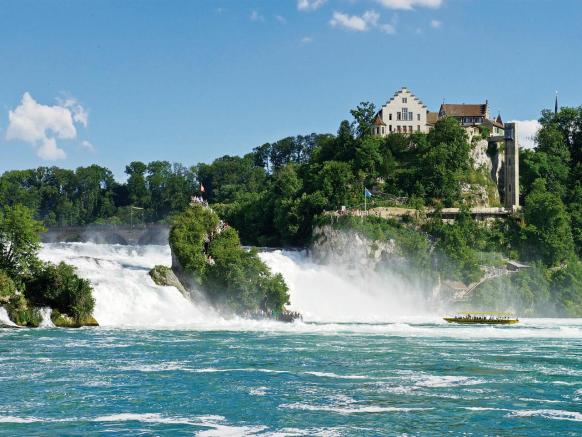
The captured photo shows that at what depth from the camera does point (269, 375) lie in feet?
133

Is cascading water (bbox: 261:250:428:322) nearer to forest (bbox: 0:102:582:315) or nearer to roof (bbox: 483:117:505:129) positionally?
forest (bbox: 0:102:582:315)

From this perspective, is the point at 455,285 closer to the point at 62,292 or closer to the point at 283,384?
the point at 62,292

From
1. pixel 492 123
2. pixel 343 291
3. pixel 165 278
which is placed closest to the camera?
pixel 165 278

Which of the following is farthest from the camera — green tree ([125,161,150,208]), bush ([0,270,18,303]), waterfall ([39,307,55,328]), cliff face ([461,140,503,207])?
green tree ([125,161,150,208])

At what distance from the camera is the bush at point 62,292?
61.1 meters

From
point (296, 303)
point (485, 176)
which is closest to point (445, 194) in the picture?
point (485, 176)

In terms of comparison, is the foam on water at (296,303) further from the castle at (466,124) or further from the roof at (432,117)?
the roof at (432,117)

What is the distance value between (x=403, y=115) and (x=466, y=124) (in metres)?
7.66

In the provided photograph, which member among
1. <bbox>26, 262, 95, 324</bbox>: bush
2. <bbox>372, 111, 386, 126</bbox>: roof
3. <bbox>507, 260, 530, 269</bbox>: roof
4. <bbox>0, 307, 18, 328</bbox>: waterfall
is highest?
<bbox>372, 111, 386, 126</bbox>: roof

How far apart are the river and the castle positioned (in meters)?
39.5

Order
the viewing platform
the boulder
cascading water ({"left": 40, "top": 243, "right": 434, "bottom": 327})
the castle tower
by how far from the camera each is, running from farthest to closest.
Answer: the castle tower < the viewing platform < the boulder < cascading water ({"left": 40, "top": 243, "right": 434, "bottom": 327})

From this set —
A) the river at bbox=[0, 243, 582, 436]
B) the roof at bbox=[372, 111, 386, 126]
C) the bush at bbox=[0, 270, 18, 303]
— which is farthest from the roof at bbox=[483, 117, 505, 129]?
the bush at bbox=[0, 270, 18, 303]

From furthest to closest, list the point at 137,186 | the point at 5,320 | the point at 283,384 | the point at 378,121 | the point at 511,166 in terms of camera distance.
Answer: the point at 137,186 < the point at 378,121 < the point at 511,166 < the point at 5,320 < the point at 283,384

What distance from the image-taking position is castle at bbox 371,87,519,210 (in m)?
106
